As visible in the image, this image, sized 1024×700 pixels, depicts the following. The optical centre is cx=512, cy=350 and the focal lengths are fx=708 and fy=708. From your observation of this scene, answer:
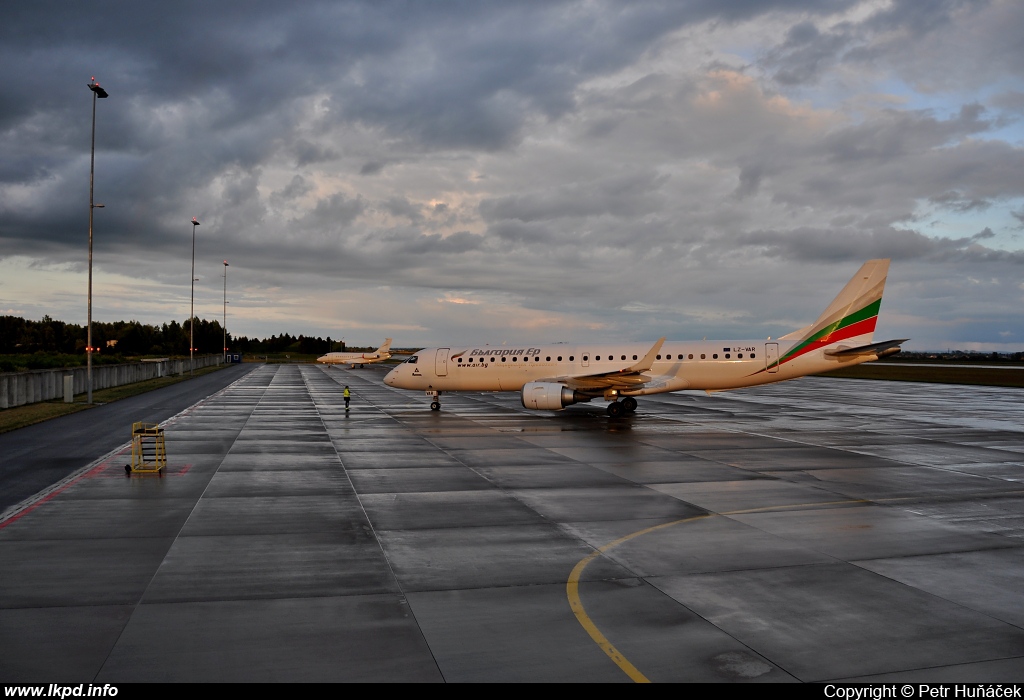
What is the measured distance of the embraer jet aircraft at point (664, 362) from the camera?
33625mm

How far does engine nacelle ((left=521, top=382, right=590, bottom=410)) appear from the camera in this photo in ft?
108

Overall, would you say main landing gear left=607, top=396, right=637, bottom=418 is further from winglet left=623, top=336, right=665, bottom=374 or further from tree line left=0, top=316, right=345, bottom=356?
tree line left=0, top=316, right=345, bottom=356

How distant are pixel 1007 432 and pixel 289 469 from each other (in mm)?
28014

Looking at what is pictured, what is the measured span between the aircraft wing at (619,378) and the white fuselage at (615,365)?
35 centimetres

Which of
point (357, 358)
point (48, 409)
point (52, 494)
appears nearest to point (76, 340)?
point (357, 358)

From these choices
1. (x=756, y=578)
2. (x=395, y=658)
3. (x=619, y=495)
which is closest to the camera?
(x=395, y=658)

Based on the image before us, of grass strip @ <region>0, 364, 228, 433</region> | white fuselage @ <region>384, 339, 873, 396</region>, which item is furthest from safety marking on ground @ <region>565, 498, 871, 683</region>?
grass strip @ <region>0, 364, 228, 433</region>

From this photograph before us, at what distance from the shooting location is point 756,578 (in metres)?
10.3

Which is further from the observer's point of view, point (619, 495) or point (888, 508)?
point (619, 495)

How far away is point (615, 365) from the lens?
3603cm

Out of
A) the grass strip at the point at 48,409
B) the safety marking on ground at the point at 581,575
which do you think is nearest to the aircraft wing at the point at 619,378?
the safety marking on ground at the point at 581,575
